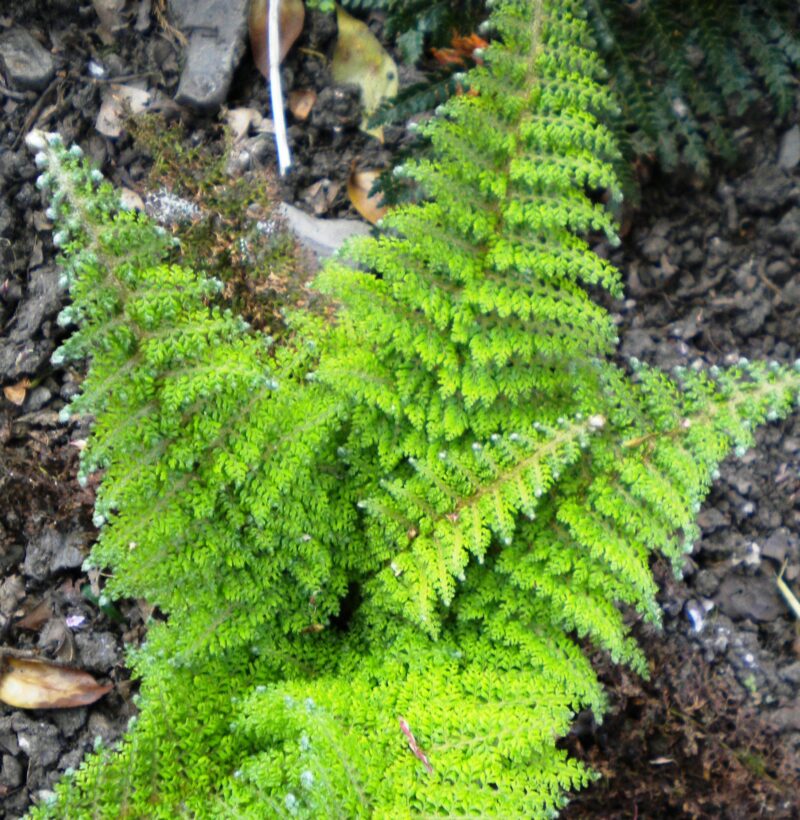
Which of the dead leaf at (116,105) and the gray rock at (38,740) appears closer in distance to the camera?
the gray rock at (38,740)

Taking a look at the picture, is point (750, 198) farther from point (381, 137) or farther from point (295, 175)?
point (295, 175)

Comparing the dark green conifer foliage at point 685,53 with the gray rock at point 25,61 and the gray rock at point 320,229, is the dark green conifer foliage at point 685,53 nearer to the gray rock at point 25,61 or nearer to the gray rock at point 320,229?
the gray rock at point 320,229

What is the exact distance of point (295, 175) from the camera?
3.41m

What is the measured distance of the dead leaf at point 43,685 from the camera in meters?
2.77

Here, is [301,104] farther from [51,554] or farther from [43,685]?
[43,685]

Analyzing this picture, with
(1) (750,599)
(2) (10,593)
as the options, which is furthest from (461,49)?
(2) (10,593)

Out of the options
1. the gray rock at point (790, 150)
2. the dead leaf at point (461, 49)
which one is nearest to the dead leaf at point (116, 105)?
the dead leaf at point (461, 49)

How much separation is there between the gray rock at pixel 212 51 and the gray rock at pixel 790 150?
1985mm

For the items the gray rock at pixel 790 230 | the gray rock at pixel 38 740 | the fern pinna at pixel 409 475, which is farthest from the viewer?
the gray rock at pixel 790 230

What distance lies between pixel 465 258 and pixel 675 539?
89 centimetres

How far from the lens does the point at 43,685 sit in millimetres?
2785

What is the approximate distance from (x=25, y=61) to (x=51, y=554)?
179 centimetres

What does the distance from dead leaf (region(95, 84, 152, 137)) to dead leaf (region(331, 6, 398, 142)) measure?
2.47 feet

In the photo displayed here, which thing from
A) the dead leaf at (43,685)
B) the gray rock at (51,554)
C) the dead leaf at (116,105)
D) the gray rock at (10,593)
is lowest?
the dead leaf at (43,685)
